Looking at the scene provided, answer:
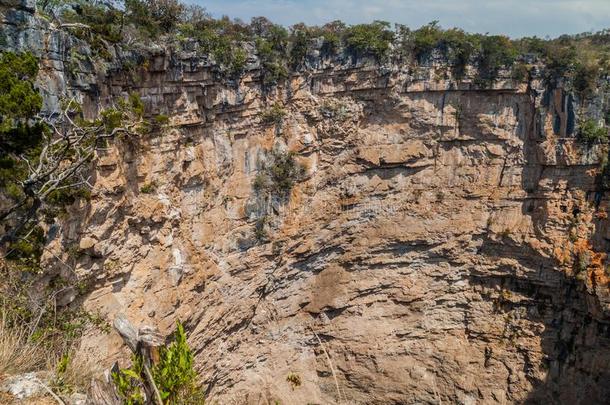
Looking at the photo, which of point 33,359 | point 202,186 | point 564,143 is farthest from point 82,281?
point 564,143

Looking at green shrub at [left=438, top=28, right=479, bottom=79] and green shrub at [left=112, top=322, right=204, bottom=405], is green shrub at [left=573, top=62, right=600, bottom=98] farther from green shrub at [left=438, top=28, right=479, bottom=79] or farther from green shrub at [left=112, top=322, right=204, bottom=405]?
green shrub at [left=112, top=322, right=204, bottom=405]

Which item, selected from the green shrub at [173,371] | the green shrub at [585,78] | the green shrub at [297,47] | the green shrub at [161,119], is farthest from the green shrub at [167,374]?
the green shrub at [585,78]

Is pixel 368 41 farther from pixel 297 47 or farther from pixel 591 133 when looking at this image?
pixel 591 133

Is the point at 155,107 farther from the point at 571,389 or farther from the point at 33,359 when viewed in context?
the point at 571,389

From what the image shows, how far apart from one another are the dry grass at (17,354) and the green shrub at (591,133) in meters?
17.2

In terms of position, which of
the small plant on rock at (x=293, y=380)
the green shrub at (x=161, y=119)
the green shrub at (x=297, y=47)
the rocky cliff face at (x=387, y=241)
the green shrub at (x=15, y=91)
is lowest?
the small plant on rock at (x=293, y=380)

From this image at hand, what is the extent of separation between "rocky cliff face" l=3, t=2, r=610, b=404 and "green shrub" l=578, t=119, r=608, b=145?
0.95ft

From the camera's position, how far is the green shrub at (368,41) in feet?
53.9

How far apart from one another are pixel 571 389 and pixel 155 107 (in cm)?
1814

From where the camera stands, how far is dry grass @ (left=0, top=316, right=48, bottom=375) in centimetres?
501

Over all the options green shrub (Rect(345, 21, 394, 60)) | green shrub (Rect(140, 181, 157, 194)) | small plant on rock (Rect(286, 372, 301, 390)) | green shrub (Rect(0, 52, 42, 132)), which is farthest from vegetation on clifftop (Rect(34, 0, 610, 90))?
small plant on rock (Rect(286, 372, 301, 390))

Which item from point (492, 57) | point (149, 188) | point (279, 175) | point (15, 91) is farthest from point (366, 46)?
point (15, 91)

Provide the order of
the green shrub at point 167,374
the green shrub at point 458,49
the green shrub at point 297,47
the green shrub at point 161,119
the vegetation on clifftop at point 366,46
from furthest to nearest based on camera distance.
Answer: the green shrub at point 458,49 → the green shrub at point 297,47 → the vegetation on clifftop at point 366,46 → the green shrub at point 161,119 → the green shrub at point 167,374

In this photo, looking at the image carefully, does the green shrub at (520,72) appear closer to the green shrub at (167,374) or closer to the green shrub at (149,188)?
the green shrub at (149,188)
